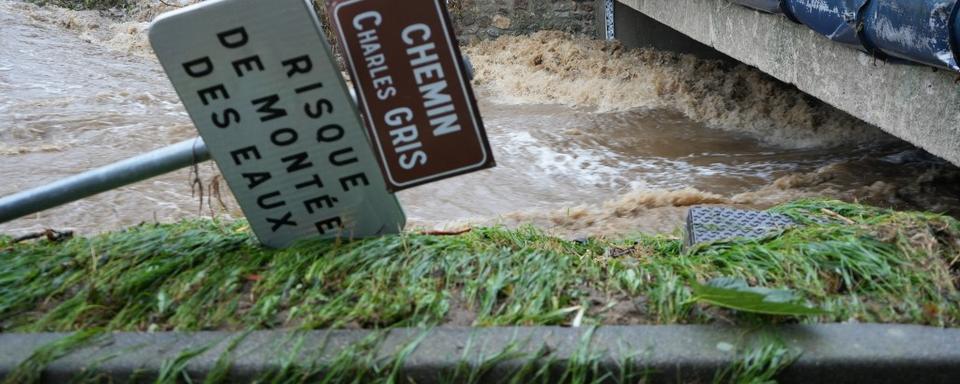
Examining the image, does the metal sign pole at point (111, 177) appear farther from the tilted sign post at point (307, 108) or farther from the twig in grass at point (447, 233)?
the twig in grass at point (447, 233)

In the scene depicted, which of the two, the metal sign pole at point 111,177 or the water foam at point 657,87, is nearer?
the metal sign pole at point 111,177

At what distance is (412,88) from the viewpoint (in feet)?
9.06

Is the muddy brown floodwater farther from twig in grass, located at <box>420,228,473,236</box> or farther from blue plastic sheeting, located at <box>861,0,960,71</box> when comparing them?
blue plastic sheeting, located at <box>861,0,960,71</box>

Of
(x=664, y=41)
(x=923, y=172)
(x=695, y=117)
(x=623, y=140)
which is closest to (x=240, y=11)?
(x=923, y=172)

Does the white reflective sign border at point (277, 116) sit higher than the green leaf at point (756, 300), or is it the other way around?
the white reflective sign border at point (277, 116)

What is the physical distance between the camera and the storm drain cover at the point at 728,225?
333 cm

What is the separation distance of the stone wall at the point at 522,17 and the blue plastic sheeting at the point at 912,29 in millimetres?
9652

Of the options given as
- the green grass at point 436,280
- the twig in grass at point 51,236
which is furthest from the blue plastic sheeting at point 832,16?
the twig in grass at point 51,236

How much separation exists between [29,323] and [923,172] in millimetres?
6441

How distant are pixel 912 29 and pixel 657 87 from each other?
666 cm

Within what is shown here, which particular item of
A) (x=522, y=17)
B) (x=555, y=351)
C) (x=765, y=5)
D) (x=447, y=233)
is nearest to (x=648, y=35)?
(x=522, y=17)

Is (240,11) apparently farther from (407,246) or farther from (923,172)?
(923,172)

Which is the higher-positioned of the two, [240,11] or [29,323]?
[240,11]

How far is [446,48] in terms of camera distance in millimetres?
2705
